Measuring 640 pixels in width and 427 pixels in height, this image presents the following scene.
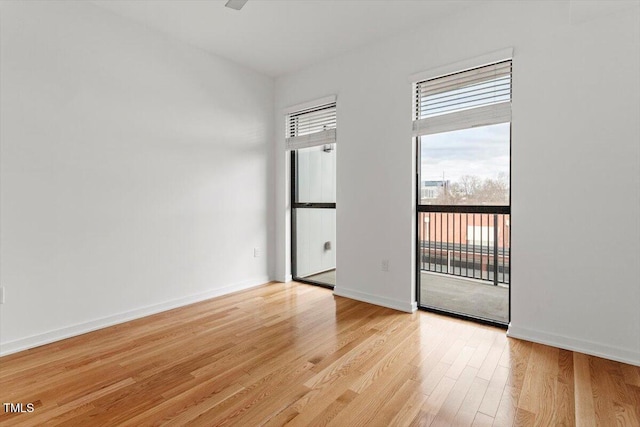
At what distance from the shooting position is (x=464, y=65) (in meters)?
2.86

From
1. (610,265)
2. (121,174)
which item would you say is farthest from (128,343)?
(610,265)

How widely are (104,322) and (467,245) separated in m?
3.30

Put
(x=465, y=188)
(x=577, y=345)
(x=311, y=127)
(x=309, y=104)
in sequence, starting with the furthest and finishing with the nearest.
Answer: (x=311, y=127) → (x=309, y=104) → (x=465, y=188) → (x=577, y=345)

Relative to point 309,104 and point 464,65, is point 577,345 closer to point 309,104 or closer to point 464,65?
point 464,65

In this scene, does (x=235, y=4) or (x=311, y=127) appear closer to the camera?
(x=235, y=4)

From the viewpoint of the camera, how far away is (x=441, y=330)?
109 inches

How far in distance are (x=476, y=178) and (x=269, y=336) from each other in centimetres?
223

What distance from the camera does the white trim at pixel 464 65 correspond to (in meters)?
2.66

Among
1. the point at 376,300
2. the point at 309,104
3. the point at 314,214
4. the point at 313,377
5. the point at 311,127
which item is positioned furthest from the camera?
the point at 314,214

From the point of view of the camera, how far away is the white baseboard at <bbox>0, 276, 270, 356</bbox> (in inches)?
95.7

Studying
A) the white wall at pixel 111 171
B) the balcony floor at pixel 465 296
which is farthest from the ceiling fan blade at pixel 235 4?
the balcony floor at pixel 465 296

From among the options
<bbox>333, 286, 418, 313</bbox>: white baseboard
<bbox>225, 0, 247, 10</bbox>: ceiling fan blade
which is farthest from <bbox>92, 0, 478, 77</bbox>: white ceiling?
<bbox>333, 286, 418, 313</bbox>: white baseboard

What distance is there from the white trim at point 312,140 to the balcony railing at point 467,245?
139 cm

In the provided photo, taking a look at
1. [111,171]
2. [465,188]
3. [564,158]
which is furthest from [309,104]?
[564,158]
